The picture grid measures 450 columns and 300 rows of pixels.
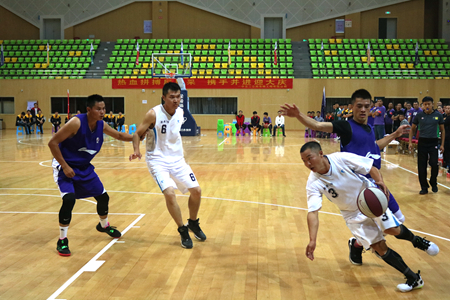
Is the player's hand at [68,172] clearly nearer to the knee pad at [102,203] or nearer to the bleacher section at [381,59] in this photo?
the knee pad at [102,203]

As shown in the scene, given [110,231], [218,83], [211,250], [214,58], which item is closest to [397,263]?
[211,250]

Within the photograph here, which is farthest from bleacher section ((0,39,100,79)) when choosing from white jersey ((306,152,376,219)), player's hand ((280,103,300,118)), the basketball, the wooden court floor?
the basketball

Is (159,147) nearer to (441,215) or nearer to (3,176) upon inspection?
(441,215)

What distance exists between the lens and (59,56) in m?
30.9

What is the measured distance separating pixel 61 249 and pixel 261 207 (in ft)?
10.5

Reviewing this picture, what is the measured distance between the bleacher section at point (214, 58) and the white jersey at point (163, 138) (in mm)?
23862

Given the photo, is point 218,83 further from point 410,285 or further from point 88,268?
point 410,285

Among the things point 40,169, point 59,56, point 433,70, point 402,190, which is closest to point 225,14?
point 59,56

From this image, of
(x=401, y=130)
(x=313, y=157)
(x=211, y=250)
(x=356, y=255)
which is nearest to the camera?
(x=313, y=157)

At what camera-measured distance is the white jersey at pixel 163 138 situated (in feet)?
15.9

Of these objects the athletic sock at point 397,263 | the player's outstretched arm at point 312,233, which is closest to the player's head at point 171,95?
the player's outstretched arm at point 312,233

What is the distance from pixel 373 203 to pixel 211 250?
6.41 feet

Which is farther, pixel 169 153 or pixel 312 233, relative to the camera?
pixel 169 153

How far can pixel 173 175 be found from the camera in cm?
490
